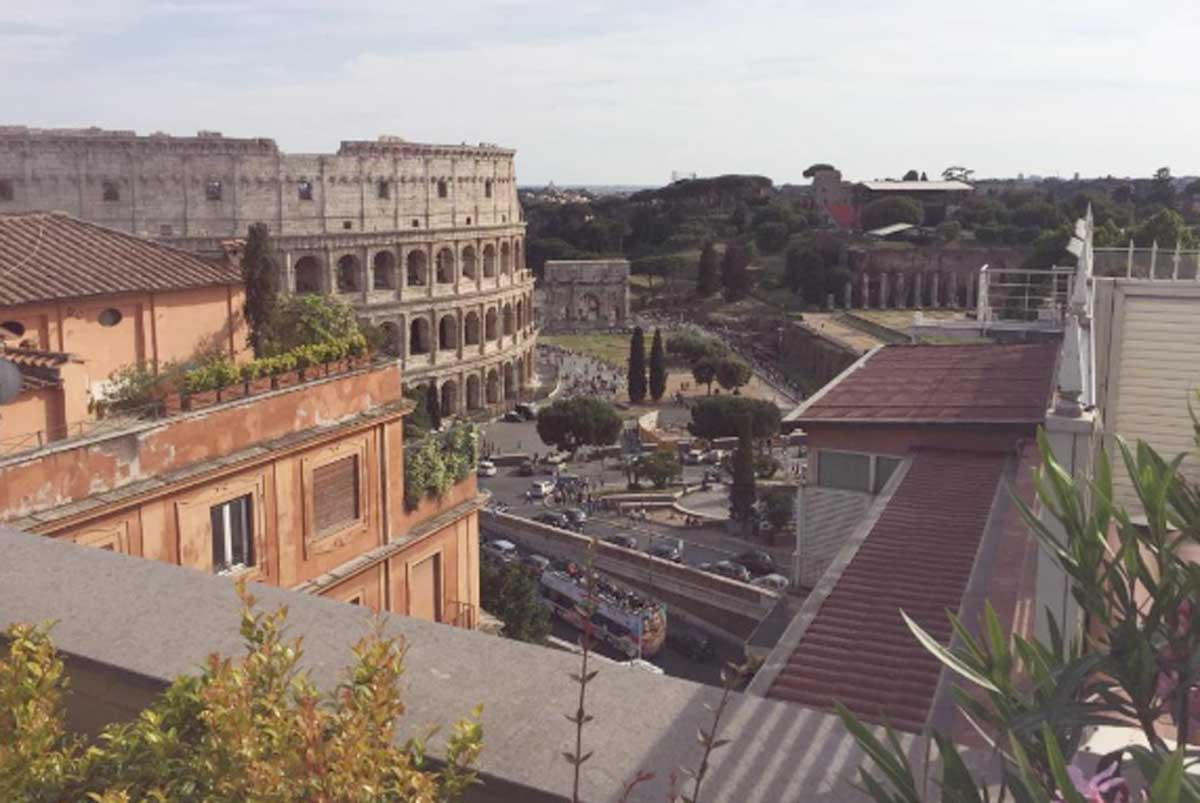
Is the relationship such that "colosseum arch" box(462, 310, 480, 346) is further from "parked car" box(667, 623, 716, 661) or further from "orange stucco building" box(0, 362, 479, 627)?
"orange stucco building" box(0, 362, 479, 627)

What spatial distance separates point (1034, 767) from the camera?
82.1 inches

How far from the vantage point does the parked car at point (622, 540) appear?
26.6 m

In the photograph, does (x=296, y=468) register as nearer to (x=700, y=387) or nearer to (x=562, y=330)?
(x=700, y=387)

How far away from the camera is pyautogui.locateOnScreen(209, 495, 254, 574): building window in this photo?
9.38 metres

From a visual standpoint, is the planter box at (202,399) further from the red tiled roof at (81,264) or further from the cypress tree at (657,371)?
the cypress tree at (657,371)

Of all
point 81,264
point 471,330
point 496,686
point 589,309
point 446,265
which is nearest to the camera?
point 496,686

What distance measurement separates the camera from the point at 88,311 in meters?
10.7

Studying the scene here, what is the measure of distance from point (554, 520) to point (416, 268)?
768 inches

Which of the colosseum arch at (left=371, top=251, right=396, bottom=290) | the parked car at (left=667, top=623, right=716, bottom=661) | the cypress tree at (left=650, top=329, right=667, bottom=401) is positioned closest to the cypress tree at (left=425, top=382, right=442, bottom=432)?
the colosseum arch at (left=371, top=251, right=396, bottom=290)

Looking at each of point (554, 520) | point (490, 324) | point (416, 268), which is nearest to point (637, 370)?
point (490, 324)

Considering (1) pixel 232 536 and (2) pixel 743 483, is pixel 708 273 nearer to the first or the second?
(2) pixel 743 483

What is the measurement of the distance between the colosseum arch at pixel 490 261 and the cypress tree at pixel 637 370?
22.1ft

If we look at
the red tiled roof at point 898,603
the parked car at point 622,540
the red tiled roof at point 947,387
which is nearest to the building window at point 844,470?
the red tiled roof at point 947,387

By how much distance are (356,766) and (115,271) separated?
10488mm
